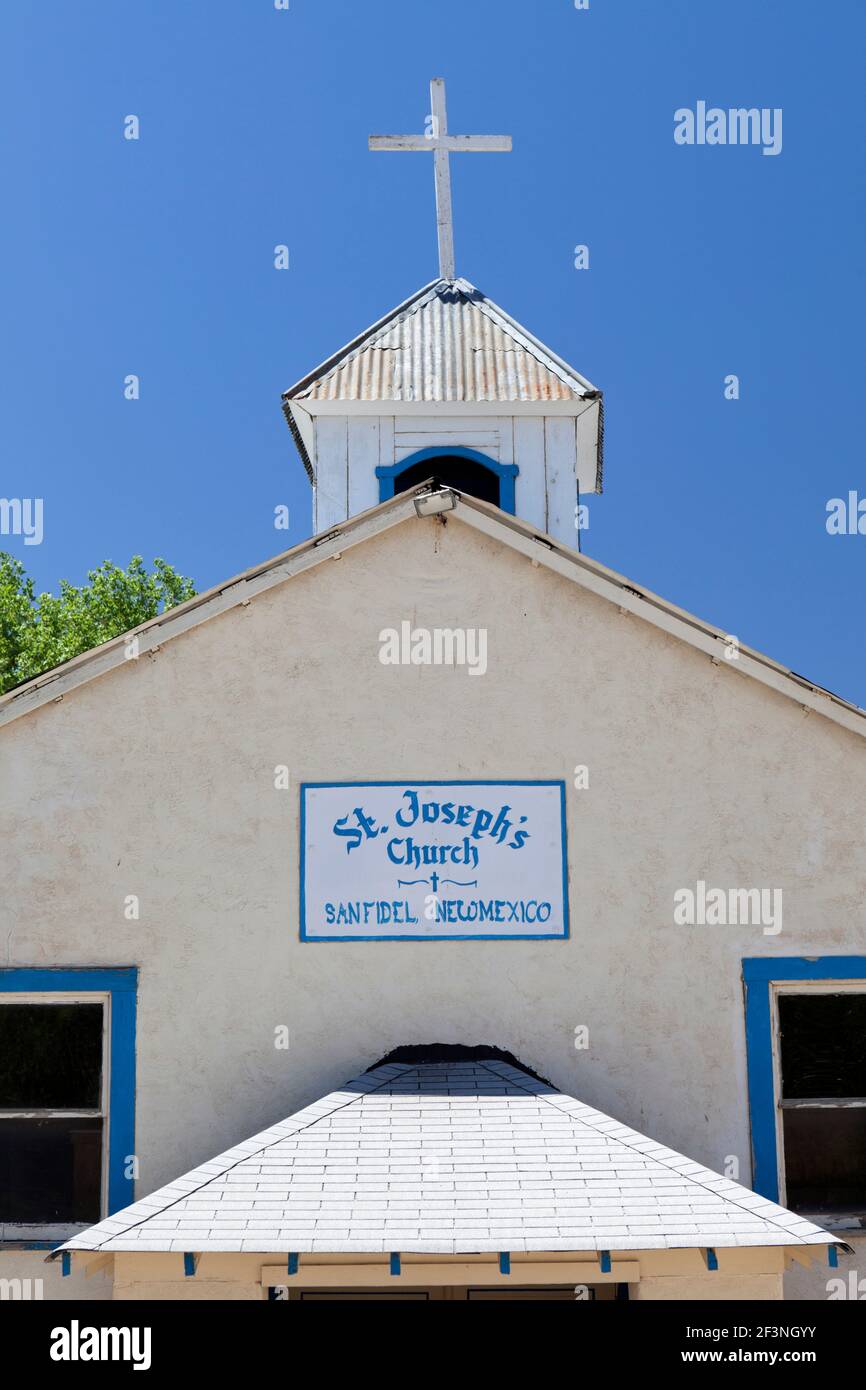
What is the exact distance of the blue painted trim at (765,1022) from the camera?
8.58 m

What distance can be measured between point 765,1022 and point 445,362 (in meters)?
7.73

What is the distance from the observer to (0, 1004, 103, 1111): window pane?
870 centimetres

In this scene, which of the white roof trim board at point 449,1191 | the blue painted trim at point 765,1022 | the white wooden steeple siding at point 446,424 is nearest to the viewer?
the white roof trim board at point 449,1191

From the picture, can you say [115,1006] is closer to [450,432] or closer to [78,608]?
[450,432]

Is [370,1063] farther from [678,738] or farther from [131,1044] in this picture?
[678,738]

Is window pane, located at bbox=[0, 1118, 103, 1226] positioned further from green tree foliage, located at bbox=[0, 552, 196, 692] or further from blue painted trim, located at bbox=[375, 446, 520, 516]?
green tree foliage, located at bbox=[0, 552, 196, 692]

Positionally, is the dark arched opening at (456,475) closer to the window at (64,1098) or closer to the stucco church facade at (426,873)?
the stucco church facade at (426,873)

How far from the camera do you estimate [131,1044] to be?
8.70m

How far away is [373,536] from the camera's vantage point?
9.13 meters

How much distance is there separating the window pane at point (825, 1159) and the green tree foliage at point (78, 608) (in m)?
27.6

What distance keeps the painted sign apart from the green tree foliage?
26091 mm

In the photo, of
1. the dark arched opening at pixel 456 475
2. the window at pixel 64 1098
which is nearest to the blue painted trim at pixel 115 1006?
the window at pixel 64 1098

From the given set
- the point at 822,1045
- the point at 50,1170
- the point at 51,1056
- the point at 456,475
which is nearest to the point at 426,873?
the point at 51,1056
